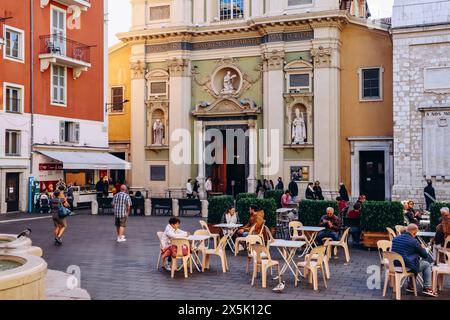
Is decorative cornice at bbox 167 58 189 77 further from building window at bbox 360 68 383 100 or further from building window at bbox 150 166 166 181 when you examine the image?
building window at bbox 360 68 383 100

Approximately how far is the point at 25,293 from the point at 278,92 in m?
24.4

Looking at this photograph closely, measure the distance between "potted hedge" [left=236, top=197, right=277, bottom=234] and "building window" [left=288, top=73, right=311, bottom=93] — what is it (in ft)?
48.6

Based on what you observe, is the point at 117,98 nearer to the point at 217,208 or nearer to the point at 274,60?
the point at 274,60

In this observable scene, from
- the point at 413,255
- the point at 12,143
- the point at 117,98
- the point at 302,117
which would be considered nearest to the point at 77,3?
the point at 117,98

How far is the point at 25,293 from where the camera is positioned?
21.0 feet

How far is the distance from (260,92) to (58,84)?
35.3 ft

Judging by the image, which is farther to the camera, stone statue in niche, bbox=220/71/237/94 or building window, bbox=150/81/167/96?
building window, bbox=150/81/167/96

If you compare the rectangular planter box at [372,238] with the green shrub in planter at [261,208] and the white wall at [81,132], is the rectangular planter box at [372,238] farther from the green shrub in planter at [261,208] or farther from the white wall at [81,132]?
the white wall at [81,132]

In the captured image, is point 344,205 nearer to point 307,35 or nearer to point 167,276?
point 167,276

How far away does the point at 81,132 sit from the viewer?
94.6ft

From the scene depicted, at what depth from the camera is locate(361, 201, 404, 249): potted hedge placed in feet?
47.0

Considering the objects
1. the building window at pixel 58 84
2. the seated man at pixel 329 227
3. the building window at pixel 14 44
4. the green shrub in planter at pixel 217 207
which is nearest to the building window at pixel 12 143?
the building window at pixel 58 84

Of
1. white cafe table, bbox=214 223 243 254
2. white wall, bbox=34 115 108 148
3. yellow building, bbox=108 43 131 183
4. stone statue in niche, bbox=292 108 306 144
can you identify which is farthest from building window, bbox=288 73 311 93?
white cafe table, bbox=214 223 243 254

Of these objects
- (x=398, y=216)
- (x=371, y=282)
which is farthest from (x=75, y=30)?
(x=371, y=282)
